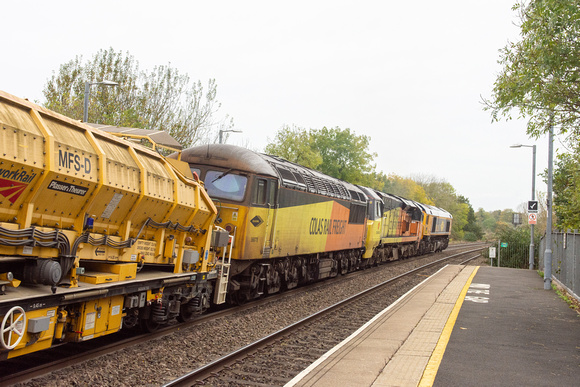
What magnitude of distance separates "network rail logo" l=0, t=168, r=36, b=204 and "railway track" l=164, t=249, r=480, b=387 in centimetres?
275

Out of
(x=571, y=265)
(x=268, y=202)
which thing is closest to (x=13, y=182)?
(x=268, y=202)

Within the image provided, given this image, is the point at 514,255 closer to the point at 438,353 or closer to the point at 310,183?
the point at 310,183

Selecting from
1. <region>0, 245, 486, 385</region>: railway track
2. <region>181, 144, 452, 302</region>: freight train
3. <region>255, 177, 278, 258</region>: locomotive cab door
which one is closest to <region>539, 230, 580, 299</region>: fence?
<region>0, 245, 486, 385</region>: railway track

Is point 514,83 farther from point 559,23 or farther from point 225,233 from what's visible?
point 225,233

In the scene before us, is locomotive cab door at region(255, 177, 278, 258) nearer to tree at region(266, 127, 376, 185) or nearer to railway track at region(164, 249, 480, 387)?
railway track at region(164, 249, 480, 387)

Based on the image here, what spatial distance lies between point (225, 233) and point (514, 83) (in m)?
6.19

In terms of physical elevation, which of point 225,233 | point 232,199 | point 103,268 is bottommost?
point 103,268

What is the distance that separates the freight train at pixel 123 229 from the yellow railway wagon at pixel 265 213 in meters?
0.03

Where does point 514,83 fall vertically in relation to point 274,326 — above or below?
above

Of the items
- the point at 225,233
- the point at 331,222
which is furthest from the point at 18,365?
the point at 331,222

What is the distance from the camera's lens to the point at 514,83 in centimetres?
951

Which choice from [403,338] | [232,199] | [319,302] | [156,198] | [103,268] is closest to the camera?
[103,268]

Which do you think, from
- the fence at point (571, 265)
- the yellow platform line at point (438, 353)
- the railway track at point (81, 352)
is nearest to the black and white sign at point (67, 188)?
the railway track at point (81, 352)

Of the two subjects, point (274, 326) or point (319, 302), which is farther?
point (319, 302)
